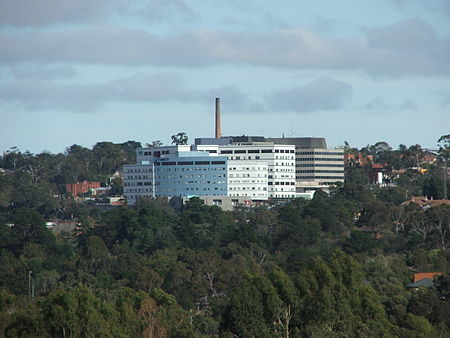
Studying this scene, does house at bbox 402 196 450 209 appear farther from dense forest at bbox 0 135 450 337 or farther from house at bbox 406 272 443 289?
house at bbox 406 272 443 289

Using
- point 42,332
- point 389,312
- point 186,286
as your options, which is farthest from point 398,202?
point 42,332

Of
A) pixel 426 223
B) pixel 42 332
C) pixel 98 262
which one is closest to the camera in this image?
pixel 42 332

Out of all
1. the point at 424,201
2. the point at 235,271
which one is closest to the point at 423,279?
the point at 235,271

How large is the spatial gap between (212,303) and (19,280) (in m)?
22.2

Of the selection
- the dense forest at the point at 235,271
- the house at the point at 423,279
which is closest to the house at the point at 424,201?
the dense forest at the point at 235,271

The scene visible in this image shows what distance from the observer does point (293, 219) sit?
496 feet

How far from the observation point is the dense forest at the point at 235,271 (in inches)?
3034

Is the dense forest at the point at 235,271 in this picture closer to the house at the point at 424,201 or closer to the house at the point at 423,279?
the house at the point at 423,279

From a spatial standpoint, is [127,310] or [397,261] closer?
[127,310]

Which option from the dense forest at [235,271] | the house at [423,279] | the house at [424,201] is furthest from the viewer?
the house at [424,201]

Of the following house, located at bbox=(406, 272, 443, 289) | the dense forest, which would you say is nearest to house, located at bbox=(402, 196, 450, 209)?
the dense forest

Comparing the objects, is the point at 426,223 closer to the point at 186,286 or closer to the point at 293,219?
the point at 293,219

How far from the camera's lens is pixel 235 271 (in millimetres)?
110250

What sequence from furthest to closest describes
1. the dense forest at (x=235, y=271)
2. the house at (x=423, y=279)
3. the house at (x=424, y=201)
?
the house at (x=424, y=201)
the house at (x=423, y=279)
the dense forest at (x=235, y=271)
